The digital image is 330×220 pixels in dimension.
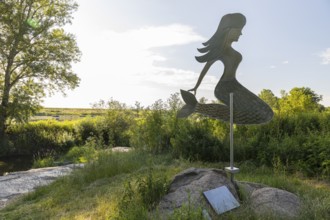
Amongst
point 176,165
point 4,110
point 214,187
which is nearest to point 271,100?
point 176,165

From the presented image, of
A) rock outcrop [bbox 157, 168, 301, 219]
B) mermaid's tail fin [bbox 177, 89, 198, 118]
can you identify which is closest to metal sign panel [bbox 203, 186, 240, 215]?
rock outcrop [bbox 157, 168, 301, 219]

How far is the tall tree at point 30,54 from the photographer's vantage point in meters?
16.9

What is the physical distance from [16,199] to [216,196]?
4.19m

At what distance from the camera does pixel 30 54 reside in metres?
17.5

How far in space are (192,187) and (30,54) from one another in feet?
53.1

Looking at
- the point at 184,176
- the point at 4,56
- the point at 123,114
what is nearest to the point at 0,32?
the point at 4,56

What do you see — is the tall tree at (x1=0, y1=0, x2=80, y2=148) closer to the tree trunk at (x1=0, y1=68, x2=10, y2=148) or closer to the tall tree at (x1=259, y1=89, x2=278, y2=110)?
the tree trunk at (x1=0, y1=68, x2=10, y2=148)

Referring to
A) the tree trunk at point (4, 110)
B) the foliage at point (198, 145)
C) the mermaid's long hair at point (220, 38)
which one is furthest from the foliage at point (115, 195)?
the tree trunk at point (4, 110)

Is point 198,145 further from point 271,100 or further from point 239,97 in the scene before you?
point 271,100

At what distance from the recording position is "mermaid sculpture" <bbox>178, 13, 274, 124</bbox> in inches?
203

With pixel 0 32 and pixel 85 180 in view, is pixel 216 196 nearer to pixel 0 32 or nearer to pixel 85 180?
pixel 85 180

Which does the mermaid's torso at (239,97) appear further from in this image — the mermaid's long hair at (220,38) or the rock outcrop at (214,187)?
the rock outcrop at (214,187)

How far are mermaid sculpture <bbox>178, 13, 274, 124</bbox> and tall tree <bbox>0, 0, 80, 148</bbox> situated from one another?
13.9m

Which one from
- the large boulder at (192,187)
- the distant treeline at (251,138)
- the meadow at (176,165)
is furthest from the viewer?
the distant treeline at (251,138)
